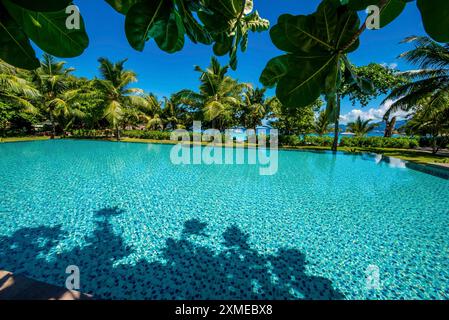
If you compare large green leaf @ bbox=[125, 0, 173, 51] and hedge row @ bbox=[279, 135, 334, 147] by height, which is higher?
large green leaf @ bbox=[125, 0, 173, 51]

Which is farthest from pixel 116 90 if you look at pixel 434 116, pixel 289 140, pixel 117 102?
pixel 434 116

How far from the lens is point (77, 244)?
350cm

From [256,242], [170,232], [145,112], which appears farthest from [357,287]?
[145,112]

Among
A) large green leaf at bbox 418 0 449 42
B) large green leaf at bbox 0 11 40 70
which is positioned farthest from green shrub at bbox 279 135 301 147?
large green leaf at bbox 0 11 40 70

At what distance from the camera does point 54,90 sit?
20.8m

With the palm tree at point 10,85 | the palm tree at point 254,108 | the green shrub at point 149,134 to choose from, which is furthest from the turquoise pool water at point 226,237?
the green shrub at point 149,134

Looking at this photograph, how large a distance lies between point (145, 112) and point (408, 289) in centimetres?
2970

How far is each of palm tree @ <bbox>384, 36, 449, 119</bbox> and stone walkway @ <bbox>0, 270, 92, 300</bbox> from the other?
15.0m

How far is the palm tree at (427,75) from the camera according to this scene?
9.23 metres

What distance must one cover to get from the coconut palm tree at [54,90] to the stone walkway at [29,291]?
2406 cm

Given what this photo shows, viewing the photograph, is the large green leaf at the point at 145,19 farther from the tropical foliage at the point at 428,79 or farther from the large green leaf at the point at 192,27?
the tropical foliage at the point at 428,79

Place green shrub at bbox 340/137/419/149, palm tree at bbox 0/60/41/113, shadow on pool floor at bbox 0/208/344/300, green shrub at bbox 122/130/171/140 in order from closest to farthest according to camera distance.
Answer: shadow on pool floor at bbox 0/208/344/300 < palm tree at bbox 0/60/41/113 < green shrub at bbox 340/137/419/149 < green shrub at bbox 122/130/171/140

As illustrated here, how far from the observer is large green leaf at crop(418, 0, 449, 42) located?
0.52 m

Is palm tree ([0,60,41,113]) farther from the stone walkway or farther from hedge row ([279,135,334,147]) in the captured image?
hedge row ([279,135,334,147])
